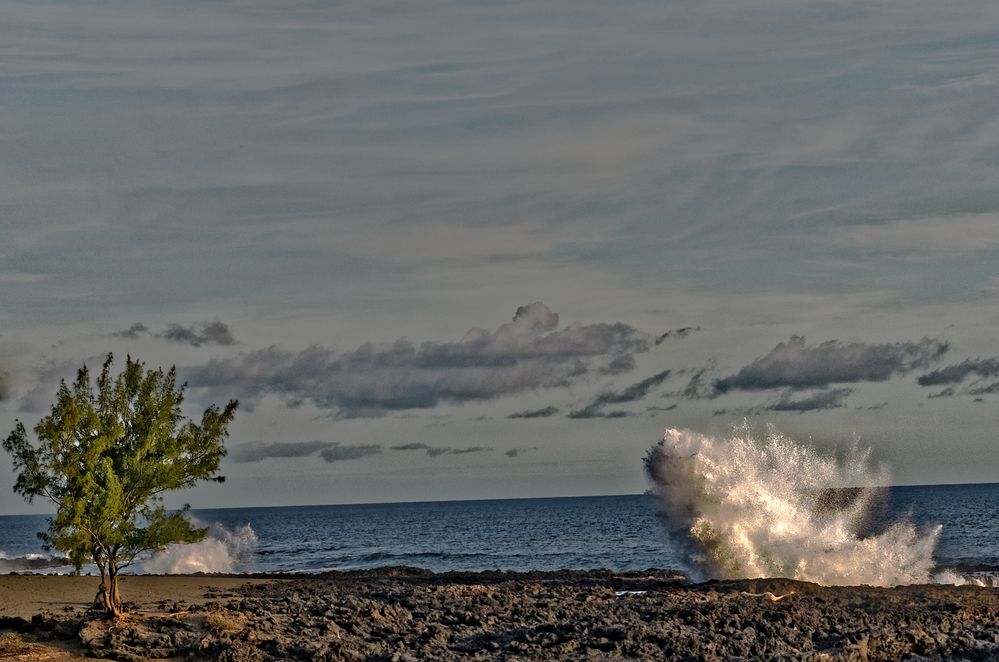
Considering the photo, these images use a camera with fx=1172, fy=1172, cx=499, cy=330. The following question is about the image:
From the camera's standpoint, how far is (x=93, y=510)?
29078 mm

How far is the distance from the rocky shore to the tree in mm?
1938

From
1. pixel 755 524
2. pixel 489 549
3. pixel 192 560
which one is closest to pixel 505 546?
pixel 489 549

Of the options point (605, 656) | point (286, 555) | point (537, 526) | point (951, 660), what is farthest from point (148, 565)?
point (537, 526)

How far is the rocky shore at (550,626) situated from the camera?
25.4 metres

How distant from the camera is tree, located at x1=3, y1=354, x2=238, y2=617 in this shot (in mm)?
29094

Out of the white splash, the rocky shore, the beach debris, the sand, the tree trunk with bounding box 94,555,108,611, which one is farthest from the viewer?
the white splash

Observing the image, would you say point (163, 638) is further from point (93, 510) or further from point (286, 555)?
point (286, 555)

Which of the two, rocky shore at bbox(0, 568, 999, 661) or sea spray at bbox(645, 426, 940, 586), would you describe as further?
sea spray at bbox(645, 426, 940, 586)

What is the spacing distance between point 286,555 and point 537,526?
1799 inches

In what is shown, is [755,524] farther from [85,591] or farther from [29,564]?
[29,564]

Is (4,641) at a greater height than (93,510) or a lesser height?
lesser

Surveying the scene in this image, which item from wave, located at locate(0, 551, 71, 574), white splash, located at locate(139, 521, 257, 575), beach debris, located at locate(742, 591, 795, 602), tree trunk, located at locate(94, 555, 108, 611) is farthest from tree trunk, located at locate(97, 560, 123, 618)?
wave, located at locate(0, 551, 71, 574)

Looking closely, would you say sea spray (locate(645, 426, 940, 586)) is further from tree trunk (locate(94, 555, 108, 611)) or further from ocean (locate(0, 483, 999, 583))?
tree trunk (locate(94, 555, 108, 611))

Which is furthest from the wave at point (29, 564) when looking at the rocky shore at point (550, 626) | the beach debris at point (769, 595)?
the beach debris at point (769, 595)
